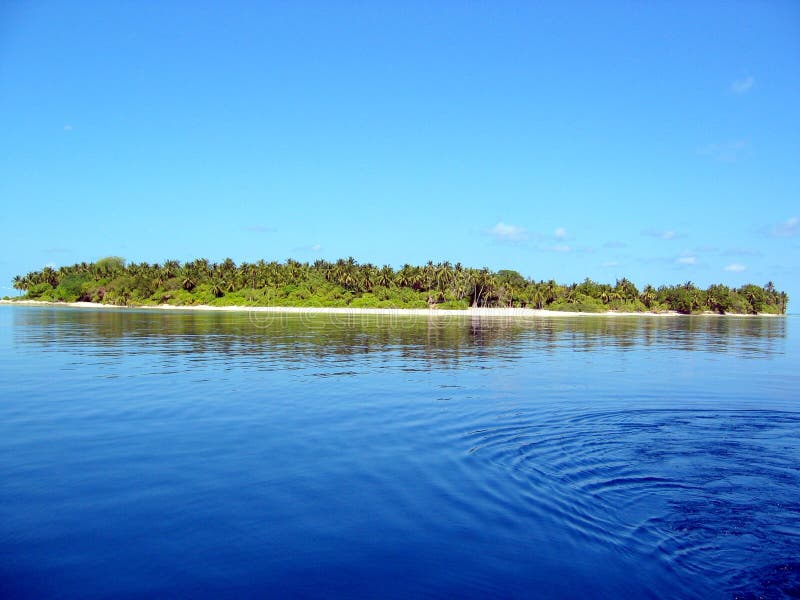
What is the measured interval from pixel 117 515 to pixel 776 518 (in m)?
12.0

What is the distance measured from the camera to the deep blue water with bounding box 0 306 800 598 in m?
8.06

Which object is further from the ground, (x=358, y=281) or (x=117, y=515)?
(x=358, y=281)

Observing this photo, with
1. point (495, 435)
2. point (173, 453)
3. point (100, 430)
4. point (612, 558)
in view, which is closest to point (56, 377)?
point (100, 430)

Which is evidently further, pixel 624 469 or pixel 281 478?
pixel 624 469

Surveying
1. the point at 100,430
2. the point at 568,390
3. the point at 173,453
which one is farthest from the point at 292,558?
the point at 568,390

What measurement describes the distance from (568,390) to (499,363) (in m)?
10.9

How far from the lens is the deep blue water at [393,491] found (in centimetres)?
806

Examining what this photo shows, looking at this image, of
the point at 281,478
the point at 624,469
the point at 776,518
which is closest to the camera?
the point at 776,518

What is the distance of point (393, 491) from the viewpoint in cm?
1141

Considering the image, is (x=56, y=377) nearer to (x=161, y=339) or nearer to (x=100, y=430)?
(x=100, y=430)

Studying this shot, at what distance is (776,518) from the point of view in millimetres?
10086

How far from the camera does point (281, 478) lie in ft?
39.7

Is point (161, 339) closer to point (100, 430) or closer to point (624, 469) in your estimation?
point (100, 430)

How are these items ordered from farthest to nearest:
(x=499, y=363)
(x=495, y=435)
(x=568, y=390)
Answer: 1. (x=499, y=363)
2. (x=568, y=390)
3. (x=495, y=435)
